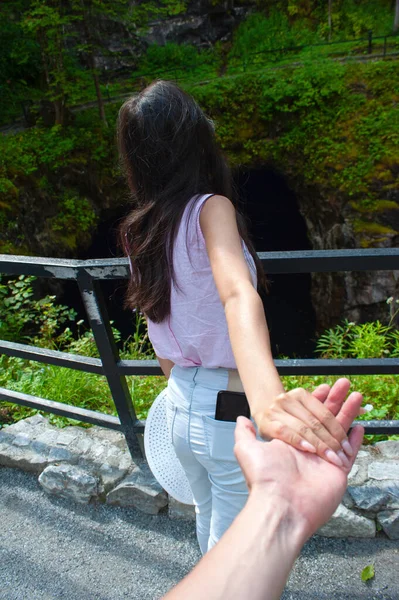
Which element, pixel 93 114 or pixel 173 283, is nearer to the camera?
pixel 173 283

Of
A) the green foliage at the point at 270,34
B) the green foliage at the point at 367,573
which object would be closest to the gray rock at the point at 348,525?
the green foliage at the point at 367,573

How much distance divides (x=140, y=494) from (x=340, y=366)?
1.08m

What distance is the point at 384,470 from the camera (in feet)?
6.84

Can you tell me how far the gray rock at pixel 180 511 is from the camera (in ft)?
6.91

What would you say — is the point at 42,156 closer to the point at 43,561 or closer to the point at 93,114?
the point at 93,114

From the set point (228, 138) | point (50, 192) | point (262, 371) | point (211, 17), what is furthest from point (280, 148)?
point (262, 371)

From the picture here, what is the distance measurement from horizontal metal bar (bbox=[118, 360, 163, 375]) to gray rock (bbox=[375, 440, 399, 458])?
3.65ft

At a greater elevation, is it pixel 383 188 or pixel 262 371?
pixel 262 371

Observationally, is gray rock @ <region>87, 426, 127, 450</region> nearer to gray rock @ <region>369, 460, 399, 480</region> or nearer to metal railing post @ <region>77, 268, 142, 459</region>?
metal railing post @ <region>77, 268, 142, 459</region>

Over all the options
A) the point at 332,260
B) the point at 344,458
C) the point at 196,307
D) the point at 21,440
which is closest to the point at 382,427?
the point at 332,260

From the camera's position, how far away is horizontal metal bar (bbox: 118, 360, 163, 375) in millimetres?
2037

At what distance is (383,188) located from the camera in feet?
35.6

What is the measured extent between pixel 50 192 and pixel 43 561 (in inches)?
437

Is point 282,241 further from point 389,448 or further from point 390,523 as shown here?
point 390,523
